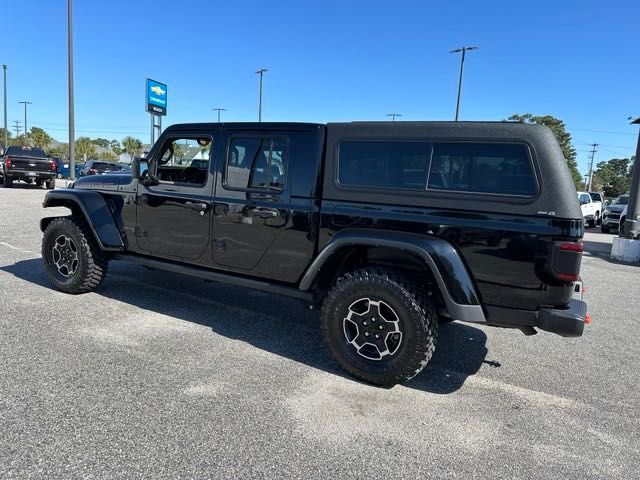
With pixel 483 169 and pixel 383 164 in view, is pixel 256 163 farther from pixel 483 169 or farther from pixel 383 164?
pixel 483 169

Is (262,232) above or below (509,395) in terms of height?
above

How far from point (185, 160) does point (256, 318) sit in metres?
1.80

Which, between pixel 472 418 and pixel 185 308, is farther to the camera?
pixel 185 308

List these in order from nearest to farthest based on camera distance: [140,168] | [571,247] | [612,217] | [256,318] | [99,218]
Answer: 1. [571,247]
2. [140,168]
3. [256,318]
4. [99,218]
5. [612,217]

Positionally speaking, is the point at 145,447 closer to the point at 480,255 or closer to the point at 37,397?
the point at 37,397

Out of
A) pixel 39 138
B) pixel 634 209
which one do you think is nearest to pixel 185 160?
pixel 634 209

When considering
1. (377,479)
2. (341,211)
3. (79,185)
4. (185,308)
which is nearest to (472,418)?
(377,479)

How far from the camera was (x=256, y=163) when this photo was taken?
161 inches

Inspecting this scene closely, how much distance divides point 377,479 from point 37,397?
2208 mm

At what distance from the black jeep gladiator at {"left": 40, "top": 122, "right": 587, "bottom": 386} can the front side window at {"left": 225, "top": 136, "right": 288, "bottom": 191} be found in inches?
0.5

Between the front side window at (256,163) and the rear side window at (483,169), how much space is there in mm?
1310

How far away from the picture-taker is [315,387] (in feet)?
11.0

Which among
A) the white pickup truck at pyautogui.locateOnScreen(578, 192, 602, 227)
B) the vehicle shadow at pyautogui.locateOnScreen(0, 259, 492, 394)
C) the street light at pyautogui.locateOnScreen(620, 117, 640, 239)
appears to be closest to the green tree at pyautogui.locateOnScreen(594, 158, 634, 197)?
the white pickup truck at pyautogui.locateOnScreen(578, 192, 602, 227)

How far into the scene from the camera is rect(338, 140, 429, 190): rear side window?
338cm
